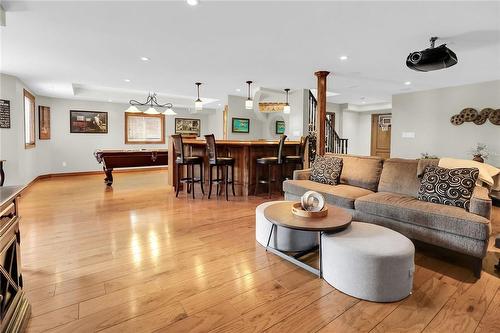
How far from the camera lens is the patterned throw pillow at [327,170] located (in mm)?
3814

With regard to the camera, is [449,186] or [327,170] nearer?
[449,186]

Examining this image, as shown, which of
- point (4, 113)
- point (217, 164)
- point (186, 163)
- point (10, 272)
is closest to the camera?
point (10, 272)

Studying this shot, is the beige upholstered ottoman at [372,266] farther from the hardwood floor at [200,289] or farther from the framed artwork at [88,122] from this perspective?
the framed artwork at [88,122]

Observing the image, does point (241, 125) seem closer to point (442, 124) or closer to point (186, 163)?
point (186, 163)

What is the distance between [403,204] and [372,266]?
3.64ft

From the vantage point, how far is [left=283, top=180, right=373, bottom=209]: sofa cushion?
3.19m

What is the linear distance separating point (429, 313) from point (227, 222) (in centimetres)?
233

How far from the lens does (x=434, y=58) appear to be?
9.82 feet

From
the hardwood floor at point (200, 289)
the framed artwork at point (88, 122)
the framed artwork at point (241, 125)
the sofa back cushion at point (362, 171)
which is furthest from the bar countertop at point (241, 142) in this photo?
the framed artwork at point (88, 122)

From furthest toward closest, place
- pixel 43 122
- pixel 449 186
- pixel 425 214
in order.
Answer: pixel 43 122 → pixel 449 186 → pixel 425 214

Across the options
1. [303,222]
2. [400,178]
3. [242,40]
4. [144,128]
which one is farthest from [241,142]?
[144,128]

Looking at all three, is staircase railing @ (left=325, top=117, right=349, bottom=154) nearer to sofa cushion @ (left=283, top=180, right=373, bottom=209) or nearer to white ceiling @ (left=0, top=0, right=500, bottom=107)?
white ceiling @ (left=0, top=0, right=500, bottom=107)

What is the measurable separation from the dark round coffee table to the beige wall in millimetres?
5052

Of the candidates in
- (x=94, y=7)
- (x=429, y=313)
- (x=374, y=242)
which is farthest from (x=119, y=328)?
(x=94, y=7)
